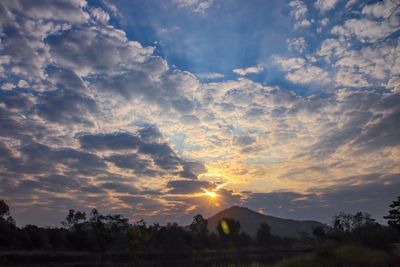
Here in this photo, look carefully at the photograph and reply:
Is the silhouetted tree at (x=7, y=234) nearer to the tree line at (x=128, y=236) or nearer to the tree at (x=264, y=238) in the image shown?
the tree line at (x=128, y=236)

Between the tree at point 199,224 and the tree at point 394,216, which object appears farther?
the tree at point 199,224

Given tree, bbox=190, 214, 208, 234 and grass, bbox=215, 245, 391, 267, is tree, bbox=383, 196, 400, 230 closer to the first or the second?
grass, bbox=215, 245, 391, 267

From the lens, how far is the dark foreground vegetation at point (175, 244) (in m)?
38.1

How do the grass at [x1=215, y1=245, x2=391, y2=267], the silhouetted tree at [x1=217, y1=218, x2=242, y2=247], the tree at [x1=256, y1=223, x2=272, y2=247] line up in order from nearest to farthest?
1. the grass at [x1=215, y1=245, x2=391, y2=267]
2. the silhouetted tree at [x1=217, y1=218, x2=242, y2=247]
3. the tree at [x1=256, y1=223, x2=272, y2=247]

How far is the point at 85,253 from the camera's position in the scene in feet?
289

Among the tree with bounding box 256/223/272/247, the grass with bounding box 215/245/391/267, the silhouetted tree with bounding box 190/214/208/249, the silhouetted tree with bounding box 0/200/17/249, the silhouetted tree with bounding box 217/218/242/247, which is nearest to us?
the grass with bounding box 215/245/391/267

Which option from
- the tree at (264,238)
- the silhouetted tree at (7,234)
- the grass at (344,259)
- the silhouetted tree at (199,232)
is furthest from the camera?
the tree at (264,238)

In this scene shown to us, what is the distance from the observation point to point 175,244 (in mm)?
111438

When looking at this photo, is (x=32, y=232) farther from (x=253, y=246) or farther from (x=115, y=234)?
(x=253, y=246)

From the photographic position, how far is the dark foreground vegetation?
38.1 m

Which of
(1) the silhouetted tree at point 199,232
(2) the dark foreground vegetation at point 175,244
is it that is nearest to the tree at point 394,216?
(2) the dark foreground vegetation at point 175,244

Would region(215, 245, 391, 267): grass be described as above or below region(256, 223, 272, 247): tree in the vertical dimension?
below

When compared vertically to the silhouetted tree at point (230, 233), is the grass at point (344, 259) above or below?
below

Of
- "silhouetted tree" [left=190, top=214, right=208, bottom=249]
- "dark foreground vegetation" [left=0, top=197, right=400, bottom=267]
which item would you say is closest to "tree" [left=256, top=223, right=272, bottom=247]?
"dark foreground vegetation" [left=0, top=197, right=400, bottom=267]
